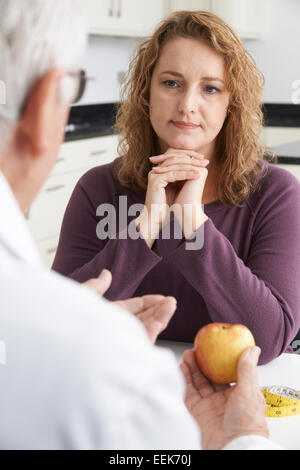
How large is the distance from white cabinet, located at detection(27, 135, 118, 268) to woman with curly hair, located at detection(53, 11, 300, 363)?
5.93 feet

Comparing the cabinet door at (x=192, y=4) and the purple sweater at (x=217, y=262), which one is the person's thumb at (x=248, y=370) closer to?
the purple sweater at (x=217, y=262)

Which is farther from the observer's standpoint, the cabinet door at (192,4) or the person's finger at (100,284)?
the cabinet door at (192,4)

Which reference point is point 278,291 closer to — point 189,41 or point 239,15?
point 189,41

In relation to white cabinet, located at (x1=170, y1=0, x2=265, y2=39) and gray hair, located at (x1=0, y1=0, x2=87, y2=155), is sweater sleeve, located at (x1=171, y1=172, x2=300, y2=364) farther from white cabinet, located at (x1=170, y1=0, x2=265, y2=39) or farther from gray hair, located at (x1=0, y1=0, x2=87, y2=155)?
white cabinet, located at (x1=170, y1=0, x2=265, y2=39)

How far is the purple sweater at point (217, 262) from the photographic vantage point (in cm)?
131

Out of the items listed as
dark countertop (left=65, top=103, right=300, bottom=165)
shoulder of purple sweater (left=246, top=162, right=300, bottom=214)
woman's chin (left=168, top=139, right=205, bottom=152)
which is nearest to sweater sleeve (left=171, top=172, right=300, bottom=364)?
shoulder of purple sweater (left=246, top=162, right=300, bottom=214)

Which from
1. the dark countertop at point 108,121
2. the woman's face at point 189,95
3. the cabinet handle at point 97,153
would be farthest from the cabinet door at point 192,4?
the woman's face at point 189,95

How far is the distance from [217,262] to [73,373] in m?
0.84

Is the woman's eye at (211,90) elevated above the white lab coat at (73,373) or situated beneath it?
elevated above

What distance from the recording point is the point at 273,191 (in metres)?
1.50

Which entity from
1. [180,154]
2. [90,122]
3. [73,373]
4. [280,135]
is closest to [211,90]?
[180,154]

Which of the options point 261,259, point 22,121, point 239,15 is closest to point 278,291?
point 261,259

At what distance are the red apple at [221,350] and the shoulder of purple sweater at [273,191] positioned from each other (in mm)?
529

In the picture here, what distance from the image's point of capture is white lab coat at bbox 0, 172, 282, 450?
0.51 meters
